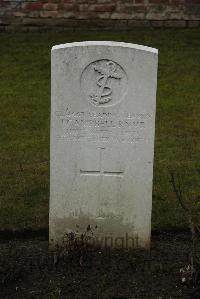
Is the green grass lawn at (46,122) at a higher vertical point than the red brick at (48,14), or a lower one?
lower

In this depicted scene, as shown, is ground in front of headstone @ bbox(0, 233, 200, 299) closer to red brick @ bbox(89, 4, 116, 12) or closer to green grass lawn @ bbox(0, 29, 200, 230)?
green grass lawn @ bbox(0, 29, 200, 230)

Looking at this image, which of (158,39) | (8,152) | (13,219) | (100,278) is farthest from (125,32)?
(100,278)

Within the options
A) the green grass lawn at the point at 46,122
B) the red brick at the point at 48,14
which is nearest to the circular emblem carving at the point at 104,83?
the green grass lawn at the point at 46,122

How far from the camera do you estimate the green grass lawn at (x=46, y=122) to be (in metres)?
6.78

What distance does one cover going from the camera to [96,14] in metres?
13.9

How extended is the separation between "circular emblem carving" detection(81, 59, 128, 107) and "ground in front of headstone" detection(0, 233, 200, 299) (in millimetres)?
1127

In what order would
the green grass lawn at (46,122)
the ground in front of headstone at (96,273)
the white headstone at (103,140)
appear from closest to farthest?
the ground in front of headstone at (96,273) → the white headstone at (103,140) → the green grass lawn at (46,122)

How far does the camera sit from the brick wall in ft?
45.5

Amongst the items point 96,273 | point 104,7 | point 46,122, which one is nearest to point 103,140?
point 96,273

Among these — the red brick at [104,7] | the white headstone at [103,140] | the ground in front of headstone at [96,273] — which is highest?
the red brick at [104,7]

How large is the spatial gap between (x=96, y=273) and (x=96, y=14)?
9207 mm

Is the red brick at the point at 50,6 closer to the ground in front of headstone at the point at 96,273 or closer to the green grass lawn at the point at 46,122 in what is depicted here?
the green grass lawn at the point at 46,122

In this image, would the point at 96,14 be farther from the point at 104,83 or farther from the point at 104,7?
the point at 104,83

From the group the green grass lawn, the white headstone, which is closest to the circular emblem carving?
the white headstone
